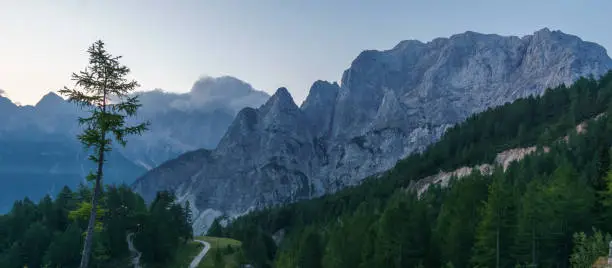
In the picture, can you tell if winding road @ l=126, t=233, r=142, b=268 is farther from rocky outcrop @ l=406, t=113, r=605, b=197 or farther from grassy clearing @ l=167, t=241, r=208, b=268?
rocky outcrop @ l=406, t=113, r=605, b=197

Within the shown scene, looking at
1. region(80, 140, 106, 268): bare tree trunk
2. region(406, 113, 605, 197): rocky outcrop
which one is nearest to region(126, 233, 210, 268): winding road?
region(80, 140, 106, 268): bare tree trunk

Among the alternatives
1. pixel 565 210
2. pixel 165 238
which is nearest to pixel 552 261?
pixel 565 210

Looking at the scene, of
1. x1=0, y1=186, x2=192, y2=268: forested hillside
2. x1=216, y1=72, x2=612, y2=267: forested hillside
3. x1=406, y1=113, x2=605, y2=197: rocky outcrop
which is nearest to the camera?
x1=216, y1=72, x2=612, y2=267: forested hillside

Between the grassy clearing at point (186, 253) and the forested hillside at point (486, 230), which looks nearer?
the forested hillside at point (486, 230)

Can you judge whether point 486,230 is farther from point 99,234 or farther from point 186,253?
point 99,234

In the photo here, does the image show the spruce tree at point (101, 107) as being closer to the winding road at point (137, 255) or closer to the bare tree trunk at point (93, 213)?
the bare tree trunk at point (93, 213)

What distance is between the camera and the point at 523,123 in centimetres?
15550

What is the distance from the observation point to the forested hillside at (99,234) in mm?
84688

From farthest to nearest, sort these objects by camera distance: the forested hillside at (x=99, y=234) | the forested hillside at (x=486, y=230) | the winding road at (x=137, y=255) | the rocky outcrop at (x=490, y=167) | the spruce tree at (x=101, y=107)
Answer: the rocky outcrop at (x=490, y=167) < the winding road at (x=137, y=255) < the forested hillside at (x=99, y=234) < the forested hillside at (x=486, y=230) < the spruce tree at (x=101, y=107)

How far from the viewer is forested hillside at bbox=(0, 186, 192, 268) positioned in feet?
278

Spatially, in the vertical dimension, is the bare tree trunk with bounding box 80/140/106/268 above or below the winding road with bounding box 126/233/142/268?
above

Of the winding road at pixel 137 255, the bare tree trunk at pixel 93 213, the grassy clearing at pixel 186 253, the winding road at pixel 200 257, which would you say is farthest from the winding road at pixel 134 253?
the bare tree trunk at pixel 93 213

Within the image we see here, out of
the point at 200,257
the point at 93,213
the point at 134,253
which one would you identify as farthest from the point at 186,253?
the point at 93,213

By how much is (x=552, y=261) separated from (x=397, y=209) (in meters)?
15.1
